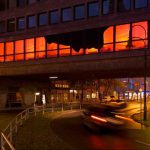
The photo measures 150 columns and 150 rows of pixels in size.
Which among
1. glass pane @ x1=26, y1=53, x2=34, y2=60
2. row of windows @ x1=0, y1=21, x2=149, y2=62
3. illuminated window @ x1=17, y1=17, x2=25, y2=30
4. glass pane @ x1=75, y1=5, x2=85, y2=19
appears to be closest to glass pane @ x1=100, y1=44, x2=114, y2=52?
row of windows @ x1=0, y1=21, x2=149, y2=62

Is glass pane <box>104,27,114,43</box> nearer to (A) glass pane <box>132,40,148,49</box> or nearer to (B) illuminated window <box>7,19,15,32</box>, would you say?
(A) glass pane <box>132,40,148,49</box>

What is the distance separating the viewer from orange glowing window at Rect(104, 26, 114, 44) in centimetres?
3759

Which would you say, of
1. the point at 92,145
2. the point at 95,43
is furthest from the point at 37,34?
the point at 92,145

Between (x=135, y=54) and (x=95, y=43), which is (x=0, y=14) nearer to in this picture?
(x=95, y=43)

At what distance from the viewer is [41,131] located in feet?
73.3

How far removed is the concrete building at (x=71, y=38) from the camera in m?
36.2

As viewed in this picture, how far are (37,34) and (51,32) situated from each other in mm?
2319

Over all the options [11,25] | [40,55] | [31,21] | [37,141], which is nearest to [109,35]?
[40,55]

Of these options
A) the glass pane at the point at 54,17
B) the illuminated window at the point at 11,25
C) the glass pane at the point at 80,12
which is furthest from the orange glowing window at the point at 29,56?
the glass pane at the point at 80,12

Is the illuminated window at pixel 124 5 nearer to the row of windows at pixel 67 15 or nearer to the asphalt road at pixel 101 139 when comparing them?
the row of windows at pixel 67 15

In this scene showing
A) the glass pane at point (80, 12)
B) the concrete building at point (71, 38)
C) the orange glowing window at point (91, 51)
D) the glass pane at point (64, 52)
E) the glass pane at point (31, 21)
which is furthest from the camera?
the glass pane at point (31, 21)

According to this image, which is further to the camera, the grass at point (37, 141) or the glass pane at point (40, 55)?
the glass pane at point (40, 55)

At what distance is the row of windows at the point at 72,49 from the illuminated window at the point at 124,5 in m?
2.01

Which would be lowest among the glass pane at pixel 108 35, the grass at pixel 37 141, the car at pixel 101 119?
the grass at pixel 37 141
